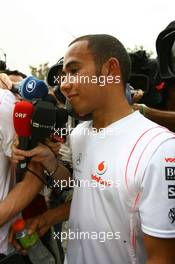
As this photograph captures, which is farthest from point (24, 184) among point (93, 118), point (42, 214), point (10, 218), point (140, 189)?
point (140, 189)

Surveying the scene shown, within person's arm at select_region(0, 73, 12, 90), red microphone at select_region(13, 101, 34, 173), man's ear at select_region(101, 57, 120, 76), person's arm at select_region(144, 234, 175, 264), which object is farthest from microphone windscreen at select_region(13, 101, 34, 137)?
person's arm at select_region(144, 234, 175, 264)

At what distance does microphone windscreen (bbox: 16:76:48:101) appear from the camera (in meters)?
1.50

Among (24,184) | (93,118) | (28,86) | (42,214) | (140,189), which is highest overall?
(28,86)

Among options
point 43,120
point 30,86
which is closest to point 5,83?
point 30,86

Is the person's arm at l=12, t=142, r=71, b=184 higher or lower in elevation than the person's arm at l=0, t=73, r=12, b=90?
lower

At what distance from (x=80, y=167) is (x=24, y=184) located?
9.6 inches

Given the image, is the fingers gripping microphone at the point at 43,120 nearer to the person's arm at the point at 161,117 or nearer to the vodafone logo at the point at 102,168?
the vodafone logo at the point at 102,168

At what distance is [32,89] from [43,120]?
15cm

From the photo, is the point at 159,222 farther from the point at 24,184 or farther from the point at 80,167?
the point at 24,184

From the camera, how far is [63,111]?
1549 millimetres

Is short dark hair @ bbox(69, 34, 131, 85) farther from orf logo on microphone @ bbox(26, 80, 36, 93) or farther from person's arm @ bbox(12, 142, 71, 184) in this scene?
person's arm @ bbox(12, 142, 71, 184)

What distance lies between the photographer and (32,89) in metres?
1.50

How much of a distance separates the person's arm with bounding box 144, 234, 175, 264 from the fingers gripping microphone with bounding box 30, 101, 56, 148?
1.79ft

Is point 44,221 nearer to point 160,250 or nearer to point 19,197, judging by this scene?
point 19,197
